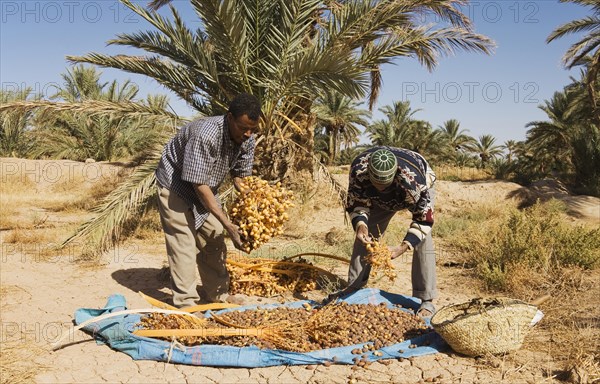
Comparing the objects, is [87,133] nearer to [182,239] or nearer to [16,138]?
[16,138]

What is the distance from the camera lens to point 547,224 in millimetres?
6918

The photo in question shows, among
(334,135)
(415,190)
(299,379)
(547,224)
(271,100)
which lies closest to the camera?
(299,379)

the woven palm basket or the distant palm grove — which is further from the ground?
the distant palm grove

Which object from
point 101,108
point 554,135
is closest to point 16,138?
point 101,108

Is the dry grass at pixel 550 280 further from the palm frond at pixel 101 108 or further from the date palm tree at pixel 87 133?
the date palm tree at pixel 87 133

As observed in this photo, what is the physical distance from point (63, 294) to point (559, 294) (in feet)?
16.7

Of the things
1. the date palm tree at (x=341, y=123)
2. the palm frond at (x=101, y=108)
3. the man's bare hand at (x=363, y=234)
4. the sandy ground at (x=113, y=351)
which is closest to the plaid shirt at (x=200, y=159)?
the man's bare hand at (x=363, y=234)

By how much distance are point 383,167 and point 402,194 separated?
0.50m

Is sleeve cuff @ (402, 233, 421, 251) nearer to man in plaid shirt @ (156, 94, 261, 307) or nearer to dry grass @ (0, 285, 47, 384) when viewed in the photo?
man in plaid shirt @ (156, 94, 261, 307)

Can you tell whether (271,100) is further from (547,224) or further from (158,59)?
(547,224)

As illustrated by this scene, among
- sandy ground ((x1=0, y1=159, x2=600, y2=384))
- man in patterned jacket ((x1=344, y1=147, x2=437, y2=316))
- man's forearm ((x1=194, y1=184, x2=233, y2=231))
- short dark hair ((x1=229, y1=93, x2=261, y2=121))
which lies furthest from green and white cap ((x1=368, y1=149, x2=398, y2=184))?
sandy ground ((x1=0, y1=159, x2=600, y2=384))

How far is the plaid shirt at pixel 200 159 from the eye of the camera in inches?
159

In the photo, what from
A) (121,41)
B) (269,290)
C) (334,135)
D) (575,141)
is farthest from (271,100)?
(334,135)

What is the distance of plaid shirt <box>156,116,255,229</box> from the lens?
404 centimetres
